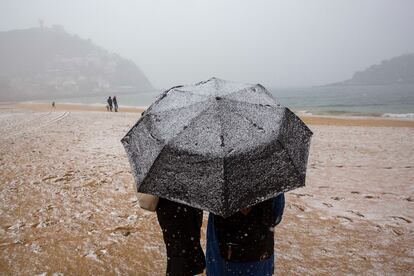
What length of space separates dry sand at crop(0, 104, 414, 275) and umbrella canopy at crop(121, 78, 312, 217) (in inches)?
88.3

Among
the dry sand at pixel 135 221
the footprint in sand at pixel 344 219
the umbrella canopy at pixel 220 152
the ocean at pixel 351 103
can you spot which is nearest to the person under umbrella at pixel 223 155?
the umbrella canopy at pixel 220 152

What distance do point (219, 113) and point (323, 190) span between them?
5.26 metres

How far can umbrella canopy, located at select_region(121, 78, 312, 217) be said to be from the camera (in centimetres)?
151

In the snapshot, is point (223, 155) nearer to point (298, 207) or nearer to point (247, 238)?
point (247, 238)

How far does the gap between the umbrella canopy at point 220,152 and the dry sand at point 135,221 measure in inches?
88.3

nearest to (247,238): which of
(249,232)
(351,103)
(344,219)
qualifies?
(249,232)

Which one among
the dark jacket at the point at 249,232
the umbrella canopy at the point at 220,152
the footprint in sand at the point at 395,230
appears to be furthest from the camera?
the footprint in sand at the point at 395,230

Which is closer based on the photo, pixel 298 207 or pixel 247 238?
pixel 247 238

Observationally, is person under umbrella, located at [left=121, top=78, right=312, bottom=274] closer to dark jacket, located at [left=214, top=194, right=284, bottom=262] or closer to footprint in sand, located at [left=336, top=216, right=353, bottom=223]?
dark jacket, located at [left=214, top=194, right=284, bottom=262]

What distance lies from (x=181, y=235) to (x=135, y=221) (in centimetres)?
291

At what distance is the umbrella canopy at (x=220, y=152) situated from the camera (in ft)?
4.94

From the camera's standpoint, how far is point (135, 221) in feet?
15.0

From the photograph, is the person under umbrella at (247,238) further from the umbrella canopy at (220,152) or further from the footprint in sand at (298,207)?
the footprint in sand at (298,207)

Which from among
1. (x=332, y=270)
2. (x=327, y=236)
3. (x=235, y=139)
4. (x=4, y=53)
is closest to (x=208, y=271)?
(x=235, y=139)
